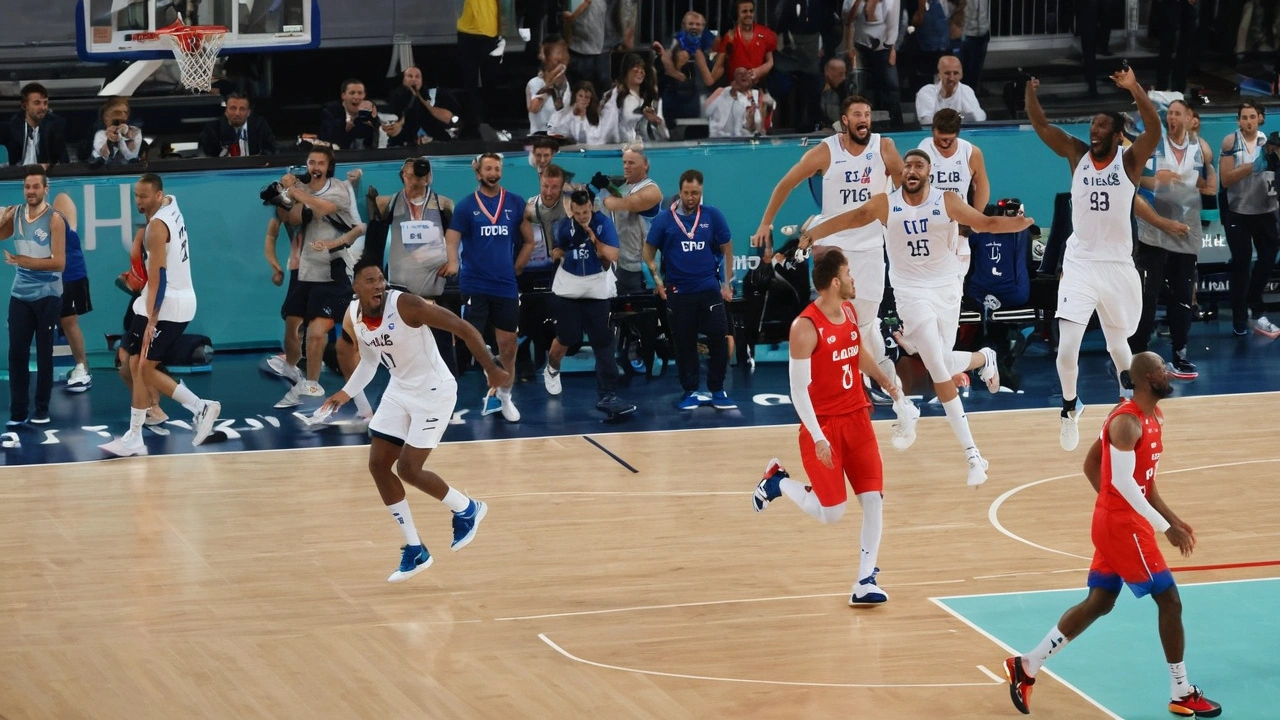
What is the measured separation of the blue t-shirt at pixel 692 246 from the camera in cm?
1459

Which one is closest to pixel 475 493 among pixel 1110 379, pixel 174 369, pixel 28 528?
pixel 28 528

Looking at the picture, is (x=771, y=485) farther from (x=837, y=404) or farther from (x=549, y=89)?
(x=549, y=89)

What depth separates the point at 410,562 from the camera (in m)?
9.84

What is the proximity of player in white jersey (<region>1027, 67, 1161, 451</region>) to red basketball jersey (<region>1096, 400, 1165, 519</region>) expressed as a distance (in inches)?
167

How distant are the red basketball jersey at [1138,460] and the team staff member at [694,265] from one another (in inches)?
286

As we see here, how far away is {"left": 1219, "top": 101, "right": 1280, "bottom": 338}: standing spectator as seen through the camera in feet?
55.4

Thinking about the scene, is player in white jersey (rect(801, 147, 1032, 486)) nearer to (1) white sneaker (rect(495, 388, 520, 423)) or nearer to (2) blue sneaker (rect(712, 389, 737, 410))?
(2) blue sneaker (rect(712, 389, 737, 410))

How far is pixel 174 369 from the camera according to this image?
1675 centimetres

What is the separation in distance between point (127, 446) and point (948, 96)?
9.57 meters

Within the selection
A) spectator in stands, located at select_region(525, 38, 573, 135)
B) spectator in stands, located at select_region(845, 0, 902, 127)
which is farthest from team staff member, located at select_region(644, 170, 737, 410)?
spectator in stands, located at select_region(845, 0, 902, 127)

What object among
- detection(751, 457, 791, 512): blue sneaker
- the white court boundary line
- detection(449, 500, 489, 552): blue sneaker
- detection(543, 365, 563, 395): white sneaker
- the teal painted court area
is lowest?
the teal painted court area

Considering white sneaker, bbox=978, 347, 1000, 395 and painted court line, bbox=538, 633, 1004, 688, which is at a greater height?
white sneaker, bbox=978, 347, 1000, 395

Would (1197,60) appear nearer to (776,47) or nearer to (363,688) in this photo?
(776,47)

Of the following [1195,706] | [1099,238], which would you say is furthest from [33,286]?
[1195,706]
